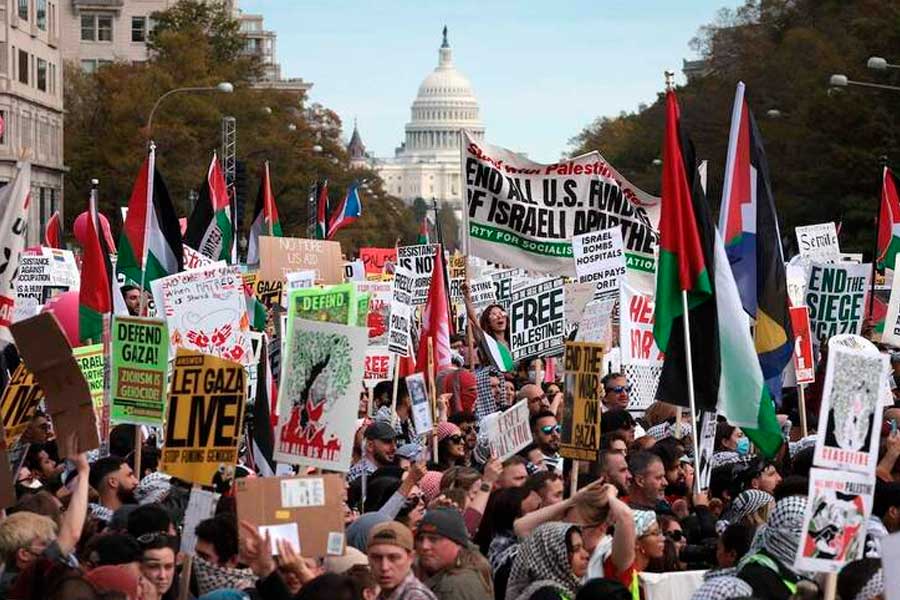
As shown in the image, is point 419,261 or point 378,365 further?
point 419,261

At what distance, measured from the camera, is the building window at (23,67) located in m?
87.8

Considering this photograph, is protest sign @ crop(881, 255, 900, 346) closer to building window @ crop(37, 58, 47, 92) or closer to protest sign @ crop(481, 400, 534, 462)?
protest sign @ crop(481, 400, 534, 462)

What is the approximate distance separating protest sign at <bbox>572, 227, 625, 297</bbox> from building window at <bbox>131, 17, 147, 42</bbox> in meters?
106

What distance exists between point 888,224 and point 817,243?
7.18 feet

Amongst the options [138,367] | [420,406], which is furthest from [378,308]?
[138,367]

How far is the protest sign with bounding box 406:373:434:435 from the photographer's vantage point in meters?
15.9

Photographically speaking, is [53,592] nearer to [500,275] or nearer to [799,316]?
[799,316]

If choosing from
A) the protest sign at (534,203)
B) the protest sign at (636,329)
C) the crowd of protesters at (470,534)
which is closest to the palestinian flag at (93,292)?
the protest sign at (534,203)

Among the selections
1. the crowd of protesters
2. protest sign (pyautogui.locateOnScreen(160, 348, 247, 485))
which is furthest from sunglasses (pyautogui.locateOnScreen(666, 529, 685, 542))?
protest sign (pyautogui.locateOnScreen(160, 348, 247, 485))

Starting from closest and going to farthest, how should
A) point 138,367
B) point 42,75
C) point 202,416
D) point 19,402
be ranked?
point 202,416
point 138,367
point 19,402
point 42,75

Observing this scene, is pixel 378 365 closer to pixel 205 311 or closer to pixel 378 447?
pixel 205 311

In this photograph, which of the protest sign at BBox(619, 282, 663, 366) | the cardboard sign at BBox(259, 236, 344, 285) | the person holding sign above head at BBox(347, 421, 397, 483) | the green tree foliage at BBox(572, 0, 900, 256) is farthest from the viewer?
the green tree foliage at BBox(572, 0, 900, 256)

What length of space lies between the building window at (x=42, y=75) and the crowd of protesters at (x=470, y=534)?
258 ft

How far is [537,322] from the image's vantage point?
2041 centimetres
